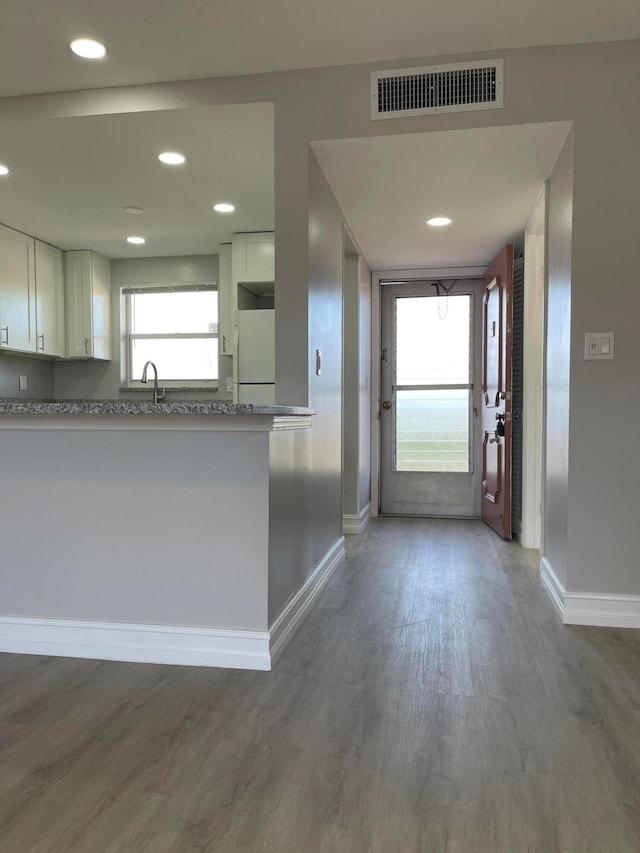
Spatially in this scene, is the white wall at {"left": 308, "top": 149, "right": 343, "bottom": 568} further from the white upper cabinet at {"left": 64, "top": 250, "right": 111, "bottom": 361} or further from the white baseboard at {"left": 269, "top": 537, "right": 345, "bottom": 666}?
the white upper cabinet at {"left": 64, "top": 250, "right": 111, "bottom": 361}

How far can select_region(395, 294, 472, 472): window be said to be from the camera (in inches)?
206

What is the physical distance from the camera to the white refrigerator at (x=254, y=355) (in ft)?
14.6

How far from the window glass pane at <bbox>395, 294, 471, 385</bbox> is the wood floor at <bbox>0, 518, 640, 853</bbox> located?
2986mm

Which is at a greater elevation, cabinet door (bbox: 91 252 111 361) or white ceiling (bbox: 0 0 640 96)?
white ceiling (bbox: 0 0 640 96)

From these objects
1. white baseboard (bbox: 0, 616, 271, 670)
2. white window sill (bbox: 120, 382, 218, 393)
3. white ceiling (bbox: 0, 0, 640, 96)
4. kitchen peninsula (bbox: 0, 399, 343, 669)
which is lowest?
white baseboard (bbox: 0, 616, 271, 670)

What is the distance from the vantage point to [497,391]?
4332 mm

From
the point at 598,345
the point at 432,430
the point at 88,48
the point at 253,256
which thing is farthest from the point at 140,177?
the point at 432,430

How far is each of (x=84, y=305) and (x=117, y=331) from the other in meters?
0.36

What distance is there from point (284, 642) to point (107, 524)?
80 cm

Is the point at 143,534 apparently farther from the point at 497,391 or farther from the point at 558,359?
the point at 497,391

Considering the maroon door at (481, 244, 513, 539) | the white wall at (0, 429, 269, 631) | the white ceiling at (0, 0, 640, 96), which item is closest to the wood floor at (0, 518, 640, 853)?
the white wall at (0, 429, 269, 631)

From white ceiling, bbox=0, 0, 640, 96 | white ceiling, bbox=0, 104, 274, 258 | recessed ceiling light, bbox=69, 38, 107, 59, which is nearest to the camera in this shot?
white ceiling, bbox=0, 0, 640, 96

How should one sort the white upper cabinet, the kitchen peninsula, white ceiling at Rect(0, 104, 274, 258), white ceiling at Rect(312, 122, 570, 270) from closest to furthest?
the kitchen peninsula
white ceiling at Rect(312, 122, 570, 270)
white ceiling at Rect(0, 104, 274, 258)
the white upper cabinet

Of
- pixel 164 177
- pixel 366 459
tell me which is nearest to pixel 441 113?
pixel 164 177
